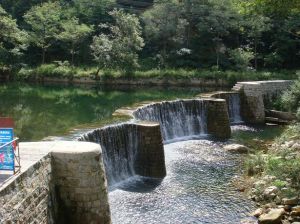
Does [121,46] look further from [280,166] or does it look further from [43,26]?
[280,166]

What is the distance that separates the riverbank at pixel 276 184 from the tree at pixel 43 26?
30.5 metres

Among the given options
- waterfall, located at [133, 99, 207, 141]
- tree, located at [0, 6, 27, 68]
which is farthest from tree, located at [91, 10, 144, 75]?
waterfall, located at [133, 99, 207, 141]

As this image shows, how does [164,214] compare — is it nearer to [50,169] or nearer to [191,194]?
[191,194]

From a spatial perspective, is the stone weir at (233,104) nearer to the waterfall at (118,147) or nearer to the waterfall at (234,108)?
the waterfall at (234,108)

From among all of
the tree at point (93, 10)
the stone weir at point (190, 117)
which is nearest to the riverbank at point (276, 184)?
the stone weir at point (190, 117)

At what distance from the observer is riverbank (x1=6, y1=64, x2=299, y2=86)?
36094 mm

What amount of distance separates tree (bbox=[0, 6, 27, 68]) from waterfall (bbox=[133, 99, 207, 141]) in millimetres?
20024

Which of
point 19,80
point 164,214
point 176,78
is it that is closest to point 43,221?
point 164,214

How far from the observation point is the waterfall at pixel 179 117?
21772 millimetres

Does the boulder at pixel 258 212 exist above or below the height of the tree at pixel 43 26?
below

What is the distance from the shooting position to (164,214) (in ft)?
38.9

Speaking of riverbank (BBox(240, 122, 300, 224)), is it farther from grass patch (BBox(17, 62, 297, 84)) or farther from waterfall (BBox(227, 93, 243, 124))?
grass patch (BBox(17, 62, 297, 84))

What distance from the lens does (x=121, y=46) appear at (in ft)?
122

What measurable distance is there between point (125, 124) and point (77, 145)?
21.8ft
